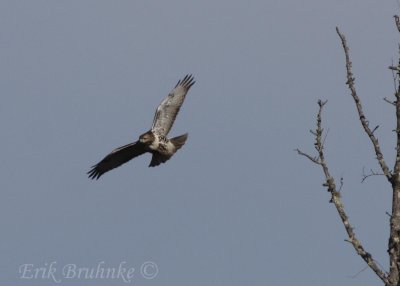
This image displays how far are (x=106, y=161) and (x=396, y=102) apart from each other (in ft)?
27.7

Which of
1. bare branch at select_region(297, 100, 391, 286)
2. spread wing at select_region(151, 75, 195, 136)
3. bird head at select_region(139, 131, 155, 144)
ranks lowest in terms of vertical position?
bare branch at select_region(297, 100, 391, 286)

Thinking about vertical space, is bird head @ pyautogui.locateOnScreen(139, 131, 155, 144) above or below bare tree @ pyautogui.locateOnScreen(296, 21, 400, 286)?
above

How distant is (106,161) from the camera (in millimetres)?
16297

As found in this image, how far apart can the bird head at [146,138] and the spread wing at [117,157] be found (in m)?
0.12

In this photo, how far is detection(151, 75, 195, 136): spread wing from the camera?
16109 mm

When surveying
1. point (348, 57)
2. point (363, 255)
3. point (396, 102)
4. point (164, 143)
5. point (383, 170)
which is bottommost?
point (363, 255)

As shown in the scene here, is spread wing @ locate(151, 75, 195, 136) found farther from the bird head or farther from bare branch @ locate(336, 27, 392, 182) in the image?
bare branch @ locate(336, 27, 392, 182)

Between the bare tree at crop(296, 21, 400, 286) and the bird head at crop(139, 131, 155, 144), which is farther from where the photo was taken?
the bird head at crop(139, 131, 155, 144)

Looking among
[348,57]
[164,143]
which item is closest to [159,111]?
[164,143]

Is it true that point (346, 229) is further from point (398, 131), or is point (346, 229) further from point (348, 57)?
point (348, 57)

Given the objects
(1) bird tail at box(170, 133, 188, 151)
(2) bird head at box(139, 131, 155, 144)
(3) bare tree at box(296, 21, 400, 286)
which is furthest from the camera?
(1) bird tail at box(170, 133, 188, 151)

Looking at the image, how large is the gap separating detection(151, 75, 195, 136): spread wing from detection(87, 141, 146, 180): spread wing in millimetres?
462

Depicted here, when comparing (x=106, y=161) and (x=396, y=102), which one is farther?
(x=106, y=161)

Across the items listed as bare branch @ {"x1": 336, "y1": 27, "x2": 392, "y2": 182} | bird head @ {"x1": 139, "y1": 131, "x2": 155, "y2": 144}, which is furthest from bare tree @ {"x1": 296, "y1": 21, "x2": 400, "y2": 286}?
bird head @ {"x1": 139, "y1": 131, "x2": 155, "y2": 144}
